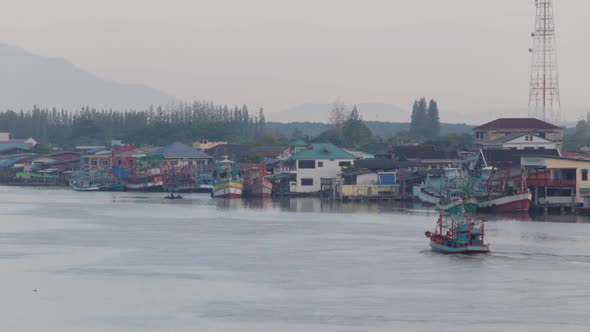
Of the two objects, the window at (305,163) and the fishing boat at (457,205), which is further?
the window at (305,163)

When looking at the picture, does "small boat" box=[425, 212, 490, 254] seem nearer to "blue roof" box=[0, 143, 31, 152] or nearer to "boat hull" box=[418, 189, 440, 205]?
"boat hull" box=[418, 189, 440, 205]

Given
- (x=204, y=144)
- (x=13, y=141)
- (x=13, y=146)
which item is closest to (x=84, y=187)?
(x=204, y=144)

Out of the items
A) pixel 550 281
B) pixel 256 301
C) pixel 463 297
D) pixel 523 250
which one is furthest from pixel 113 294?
pixel 523 250

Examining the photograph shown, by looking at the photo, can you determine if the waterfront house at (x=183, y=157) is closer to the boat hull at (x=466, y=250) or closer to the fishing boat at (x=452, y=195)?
the fishing boat at (x=452, y=195)

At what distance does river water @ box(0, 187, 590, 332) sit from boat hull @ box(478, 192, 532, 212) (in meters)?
2.70

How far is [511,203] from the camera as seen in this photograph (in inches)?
1784

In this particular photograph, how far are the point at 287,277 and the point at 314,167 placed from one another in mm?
36678

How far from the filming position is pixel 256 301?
22156 millimetres

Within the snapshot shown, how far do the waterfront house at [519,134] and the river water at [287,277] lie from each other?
21586mm

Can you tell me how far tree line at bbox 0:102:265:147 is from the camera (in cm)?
11219

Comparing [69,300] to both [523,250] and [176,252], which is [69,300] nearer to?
[176,252]

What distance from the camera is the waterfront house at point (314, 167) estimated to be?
61.8m

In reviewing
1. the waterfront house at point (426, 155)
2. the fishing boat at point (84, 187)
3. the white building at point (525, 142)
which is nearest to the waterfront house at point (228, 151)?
the fishing boat at point (84, 187)

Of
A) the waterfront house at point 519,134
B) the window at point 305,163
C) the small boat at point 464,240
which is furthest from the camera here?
the waterfront house at point 519,134
